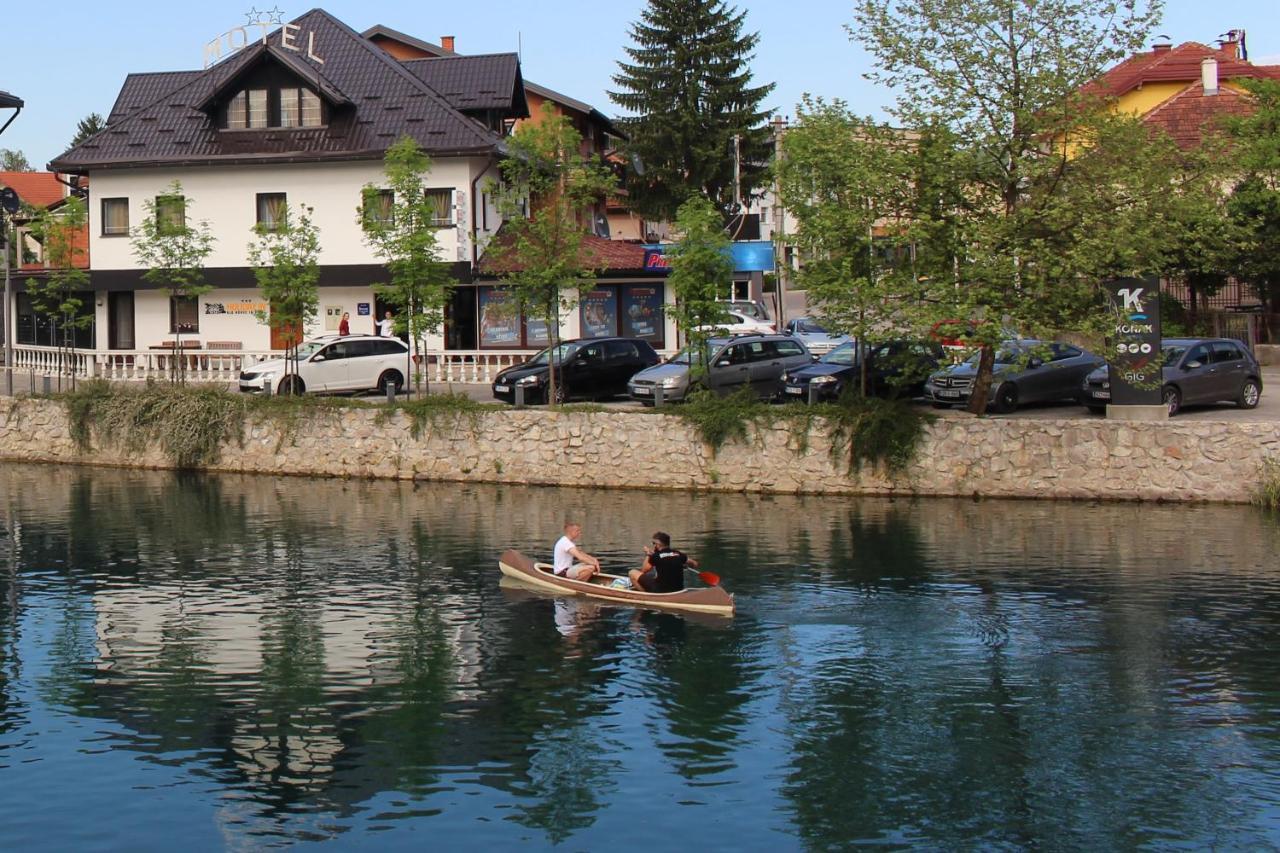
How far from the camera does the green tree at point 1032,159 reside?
3366 centimetres

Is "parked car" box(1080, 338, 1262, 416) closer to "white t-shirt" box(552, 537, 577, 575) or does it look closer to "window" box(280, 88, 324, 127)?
"white t-shirt" box(552, 537, 577, 575)

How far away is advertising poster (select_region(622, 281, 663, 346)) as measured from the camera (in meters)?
52.5

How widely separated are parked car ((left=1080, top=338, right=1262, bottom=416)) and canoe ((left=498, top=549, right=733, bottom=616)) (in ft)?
53.9

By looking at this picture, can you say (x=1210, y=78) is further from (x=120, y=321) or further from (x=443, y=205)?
(x=120, y=321)

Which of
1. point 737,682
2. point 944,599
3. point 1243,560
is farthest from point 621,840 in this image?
point 1243,560

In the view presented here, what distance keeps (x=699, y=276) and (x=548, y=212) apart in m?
4.25

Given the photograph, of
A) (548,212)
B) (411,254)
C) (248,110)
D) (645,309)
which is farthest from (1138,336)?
(248,110)

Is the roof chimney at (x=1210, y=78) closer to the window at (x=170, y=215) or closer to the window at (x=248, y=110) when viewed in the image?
the window at (x=248, y=110)

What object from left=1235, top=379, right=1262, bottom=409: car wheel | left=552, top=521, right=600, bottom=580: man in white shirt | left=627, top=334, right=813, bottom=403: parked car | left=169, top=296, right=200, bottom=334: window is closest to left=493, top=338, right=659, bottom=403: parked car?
left=627, top=334, right=813, bottom=403: parked car

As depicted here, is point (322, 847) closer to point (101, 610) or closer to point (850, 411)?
point (101, 610)

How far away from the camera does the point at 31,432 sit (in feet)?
139

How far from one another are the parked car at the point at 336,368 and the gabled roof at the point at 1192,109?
2958 centimetres

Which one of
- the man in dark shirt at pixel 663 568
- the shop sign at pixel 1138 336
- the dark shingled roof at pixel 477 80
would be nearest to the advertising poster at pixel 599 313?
the dark shingled roof at pixel 477 80

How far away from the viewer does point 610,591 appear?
24.2 metres
